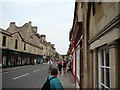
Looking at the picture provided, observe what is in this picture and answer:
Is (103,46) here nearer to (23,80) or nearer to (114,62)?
(114,62)

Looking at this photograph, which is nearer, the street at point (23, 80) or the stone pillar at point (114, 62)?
the stone pillar at point (114, 62)

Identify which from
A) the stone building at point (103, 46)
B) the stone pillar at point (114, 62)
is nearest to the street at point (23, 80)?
the stone building at point (103, 46)

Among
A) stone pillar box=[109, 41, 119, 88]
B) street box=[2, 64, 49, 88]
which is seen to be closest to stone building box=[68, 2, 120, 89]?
stone pillar box=[109, 41, 119, 88]

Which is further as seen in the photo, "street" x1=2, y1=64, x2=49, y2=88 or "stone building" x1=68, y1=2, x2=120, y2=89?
"street" x1=2, y1=64, x2=49, y2=88

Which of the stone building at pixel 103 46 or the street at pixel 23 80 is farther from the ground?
the stone building at pixel 103 46

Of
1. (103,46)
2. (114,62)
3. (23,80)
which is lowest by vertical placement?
(23,80)

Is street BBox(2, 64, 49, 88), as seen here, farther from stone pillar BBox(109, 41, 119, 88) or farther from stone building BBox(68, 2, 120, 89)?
stone pillar BBox(109, 41, 119, 88)

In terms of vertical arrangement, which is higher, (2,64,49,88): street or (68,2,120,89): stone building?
(68,2,120,89): stone building

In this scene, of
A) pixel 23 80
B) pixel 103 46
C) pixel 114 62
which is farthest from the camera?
pixel 23 80

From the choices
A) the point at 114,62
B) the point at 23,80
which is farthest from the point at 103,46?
the point at 23,80

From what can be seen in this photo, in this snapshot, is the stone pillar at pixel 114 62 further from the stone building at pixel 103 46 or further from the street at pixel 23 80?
the street at pixel 23 80

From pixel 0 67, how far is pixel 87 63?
22.0 meters

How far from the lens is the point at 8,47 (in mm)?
28000

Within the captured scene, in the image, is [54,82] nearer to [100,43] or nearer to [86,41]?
[100,43]
